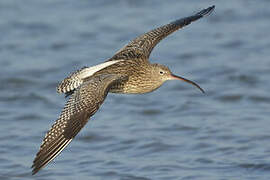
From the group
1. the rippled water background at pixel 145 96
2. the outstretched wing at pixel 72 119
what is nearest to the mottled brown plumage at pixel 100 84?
the outstretched wing at pixel 72 119

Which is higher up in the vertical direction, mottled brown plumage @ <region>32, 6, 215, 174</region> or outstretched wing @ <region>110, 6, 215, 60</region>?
outstretched wing @ <region>110, 6, 215, 60</region>

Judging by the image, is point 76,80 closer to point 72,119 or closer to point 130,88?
point 130,88

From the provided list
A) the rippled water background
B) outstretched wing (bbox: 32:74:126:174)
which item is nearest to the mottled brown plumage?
outstretched wing (bbox: 32:74:126:174)

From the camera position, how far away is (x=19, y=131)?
10453mm

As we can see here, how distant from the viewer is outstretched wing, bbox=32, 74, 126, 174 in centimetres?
717

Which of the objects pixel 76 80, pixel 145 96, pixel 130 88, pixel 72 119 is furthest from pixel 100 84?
pixel 145 96

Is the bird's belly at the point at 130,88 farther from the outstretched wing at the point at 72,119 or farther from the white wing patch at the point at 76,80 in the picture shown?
the outstretched wing at the point at 72,119

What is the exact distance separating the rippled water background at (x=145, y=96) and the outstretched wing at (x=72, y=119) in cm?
159

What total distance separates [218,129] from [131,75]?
215cm

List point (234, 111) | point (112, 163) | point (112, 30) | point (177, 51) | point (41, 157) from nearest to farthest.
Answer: point (41, 157)
point (112, 163)
point (234, 111)
point (177, 51)
point (112, 30)

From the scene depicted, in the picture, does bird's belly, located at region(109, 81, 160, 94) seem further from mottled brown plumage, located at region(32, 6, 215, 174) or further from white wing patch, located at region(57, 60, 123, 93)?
white wing patch, located at region(57, 60, 123, 93)

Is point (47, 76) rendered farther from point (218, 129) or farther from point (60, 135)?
point (60, 135)

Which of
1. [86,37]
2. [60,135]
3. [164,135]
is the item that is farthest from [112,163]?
[86,37]

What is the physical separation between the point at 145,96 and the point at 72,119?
441cm
